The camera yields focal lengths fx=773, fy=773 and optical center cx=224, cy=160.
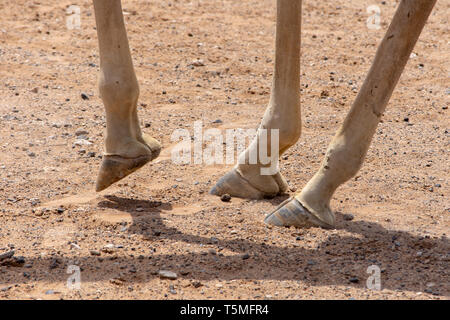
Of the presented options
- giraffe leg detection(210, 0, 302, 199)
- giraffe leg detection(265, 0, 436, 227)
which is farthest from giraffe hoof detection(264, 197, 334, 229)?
giraffe leg detection(210, 0, 302, 199)

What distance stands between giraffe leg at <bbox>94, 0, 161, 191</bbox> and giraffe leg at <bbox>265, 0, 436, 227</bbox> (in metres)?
0.78

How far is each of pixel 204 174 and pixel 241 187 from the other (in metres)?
0.46

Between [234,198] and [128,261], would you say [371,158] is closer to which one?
[234,198]

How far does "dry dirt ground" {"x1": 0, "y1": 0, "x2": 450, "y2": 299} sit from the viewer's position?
3.29 meters

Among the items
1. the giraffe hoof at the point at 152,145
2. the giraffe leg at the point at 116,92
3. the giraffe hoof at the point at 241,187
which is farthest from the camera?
the giraffe hoof at the point at 241,187

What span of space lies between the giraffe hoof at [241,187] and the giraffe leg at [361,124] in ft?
1.16

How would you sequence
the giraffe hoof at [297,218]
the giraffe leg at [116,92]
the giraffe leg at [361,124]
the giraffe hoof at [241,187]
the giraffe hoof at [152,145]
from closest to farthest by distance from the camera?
the giraffe leg at [361,124]
the giraffe hoof at [297,218]
the giraffe leg at [116,92]
the giraffe hoof at [152,145]
the giraffe hoof at [241,187]

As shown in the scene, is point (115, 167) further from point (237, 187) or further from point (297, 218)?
point (297, 218)

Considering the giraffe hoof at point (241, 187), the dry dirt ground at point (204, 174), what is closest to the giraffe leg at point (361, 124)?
the dry dirt ground at point (204, 174)

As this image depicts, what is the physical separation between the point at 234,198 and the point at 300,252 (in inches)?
31.0

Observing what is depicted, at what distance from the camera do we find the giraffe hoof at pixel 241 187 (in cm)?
423

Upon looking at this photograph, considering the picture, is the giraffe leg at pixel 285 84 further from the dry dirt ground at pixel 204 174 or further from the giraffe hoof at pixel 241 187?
the dry dirt ground at pixel 204 174

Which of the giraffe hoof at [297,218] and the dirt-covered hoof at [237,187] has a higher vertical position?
the dirt-covered hoof at [237,187]

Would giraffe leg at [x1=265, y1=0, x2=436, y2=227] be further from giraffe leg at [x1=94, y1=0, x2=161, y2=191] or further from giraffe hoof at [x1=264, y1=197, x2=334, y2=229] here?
giraffe leg at [x1=94, y1=0, x2=161, y2=191]
